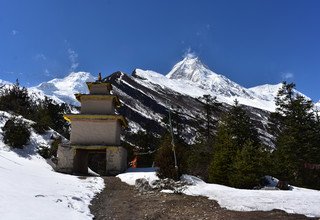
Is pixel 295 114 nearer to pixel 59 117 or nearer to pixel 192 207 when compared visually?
pixel 192 207

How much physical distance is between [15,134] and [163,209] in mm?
23720

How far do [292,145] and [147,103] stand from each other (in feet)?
481

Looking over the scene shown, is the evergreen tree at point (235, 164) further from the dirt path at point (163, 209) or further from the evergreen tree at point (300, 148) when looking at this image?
the evergreen tree at point (300, 148)

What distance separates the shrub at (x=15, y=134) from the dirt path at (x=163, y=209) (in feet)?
60.2

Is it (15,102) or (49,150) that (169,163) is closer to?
(49,150)

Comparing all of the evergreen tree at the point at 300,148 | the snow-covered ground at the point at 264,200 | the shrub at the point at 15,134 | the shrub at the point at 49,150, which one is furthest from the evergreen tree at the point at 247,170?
the shrub at the point at 15,134

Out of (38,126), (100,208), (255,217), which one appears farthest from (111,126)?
(255,217)

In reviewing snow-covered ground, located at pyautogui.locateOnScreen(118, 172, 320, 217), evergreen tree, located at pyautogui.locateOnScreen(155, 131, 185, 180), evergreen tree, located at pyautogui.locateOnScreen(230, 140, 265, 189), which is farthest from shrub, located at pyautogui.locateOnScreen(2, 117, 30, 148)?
snow-covered ground, located at pyautogui.locateOnScreen(118, 172, 320, 217)

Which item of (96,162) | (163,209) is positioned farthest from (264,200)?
(96,162)

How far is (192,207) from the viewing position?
1476 centimetres

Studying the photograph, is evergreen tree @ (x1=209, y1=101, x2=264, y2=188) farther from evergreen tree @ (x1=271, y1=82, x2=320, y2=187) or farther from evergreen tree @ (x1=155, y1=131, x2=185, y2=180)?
evergreen tree @ (x1=271, y1=82, x2=320, y2=187)

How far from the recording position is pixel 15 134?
111ft

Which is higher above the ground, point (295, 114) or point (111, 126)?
point (295, 114)

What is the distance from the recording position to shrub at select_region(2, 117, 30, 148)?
33.6 m
